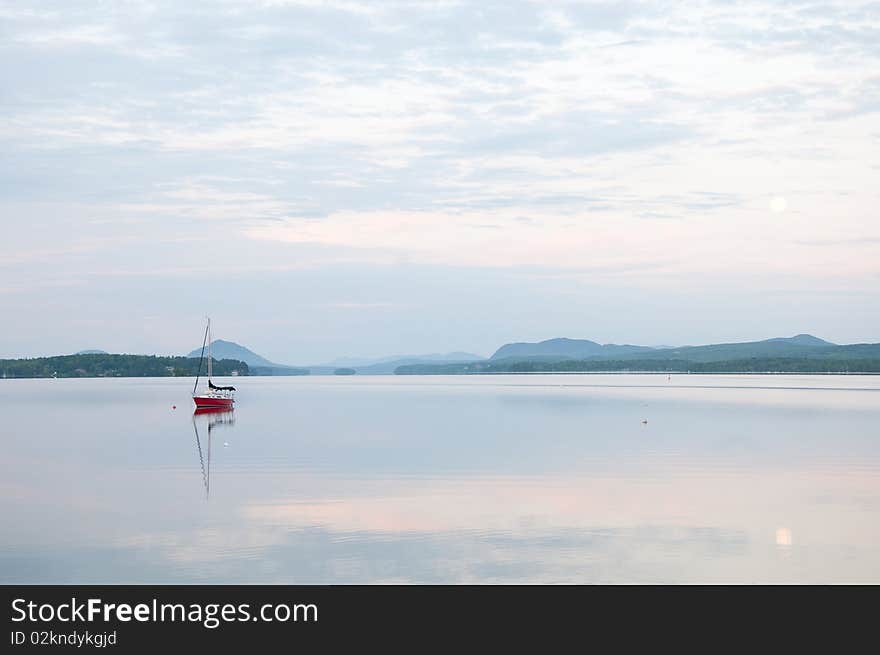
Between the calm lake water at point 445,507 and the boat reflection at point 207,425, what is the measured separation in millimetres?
299

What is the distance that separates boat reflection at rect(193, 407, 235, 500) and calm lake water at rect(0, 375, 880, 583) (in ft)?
0.98

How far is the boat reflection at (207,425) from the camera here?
39375 millimetres

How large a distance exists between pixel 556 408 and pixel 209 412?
32.1 meters

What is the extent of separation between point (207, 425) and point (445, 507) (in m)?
45.5

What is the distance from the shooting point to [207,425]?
235ft

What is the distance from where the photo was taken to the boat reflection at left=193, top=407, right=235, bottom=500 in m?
39.4

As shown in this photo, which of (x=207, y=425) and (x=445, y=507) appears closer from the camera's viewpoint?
(x=445, y=507)

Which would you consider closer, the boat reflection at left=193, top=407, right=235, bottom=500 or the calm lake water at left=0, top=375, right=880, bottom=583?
the calm lake water at left=0, top=375, right=880, bottom=583

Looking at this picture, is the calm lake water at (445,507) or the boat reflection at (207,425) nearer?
the calm lake water at (445,507)

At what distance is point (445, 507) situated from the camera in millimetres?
29531
